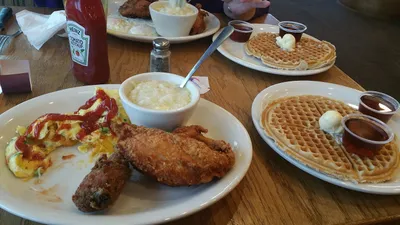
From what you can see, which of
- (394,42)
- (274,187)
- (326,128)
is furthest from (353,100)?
(394,42)

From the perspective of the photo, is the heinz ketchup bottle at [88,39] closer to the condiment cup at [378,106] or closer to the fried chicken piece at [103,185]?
the fried chicken piece at [103,185]

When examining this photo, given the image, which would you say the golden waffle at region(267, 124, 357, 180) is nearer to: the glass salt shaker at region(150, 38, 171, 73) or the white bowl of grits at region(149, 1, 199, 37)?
the glass salt shaker at region(150, 38, 171, 73)

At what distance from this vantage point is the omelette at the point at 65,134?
3.65 feet

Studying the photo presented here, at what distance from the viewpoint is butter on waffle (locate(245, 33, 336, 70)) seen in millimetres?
1937

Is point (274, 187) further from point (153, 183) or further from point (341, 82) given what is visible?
point (341, 82)

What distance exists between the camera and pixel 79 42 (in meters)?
1.54

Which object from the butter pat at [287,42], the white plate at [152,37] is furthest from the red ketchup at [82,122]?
the butter pat at [287,42]

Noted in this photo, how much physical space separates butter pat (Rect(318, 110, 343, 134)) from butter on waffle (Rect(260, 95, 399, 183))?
29 mm

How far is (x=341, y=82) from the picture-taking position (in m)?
1.98

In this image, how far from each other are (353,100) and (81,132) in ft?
4.29

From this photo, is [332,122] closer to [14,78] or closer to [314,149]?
[314,149]

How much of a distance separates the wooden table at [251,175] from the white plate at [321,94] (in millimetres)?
54

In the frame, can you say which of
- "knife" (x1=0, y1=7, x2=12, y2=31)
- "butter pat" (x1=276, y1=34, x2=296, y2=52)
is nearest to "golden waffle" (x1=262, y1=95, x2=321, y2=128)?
"butter pat" (x1=276, y1=34, x2=296, y2=52)

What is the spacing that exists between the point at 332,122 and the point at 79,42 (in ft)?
3.73
